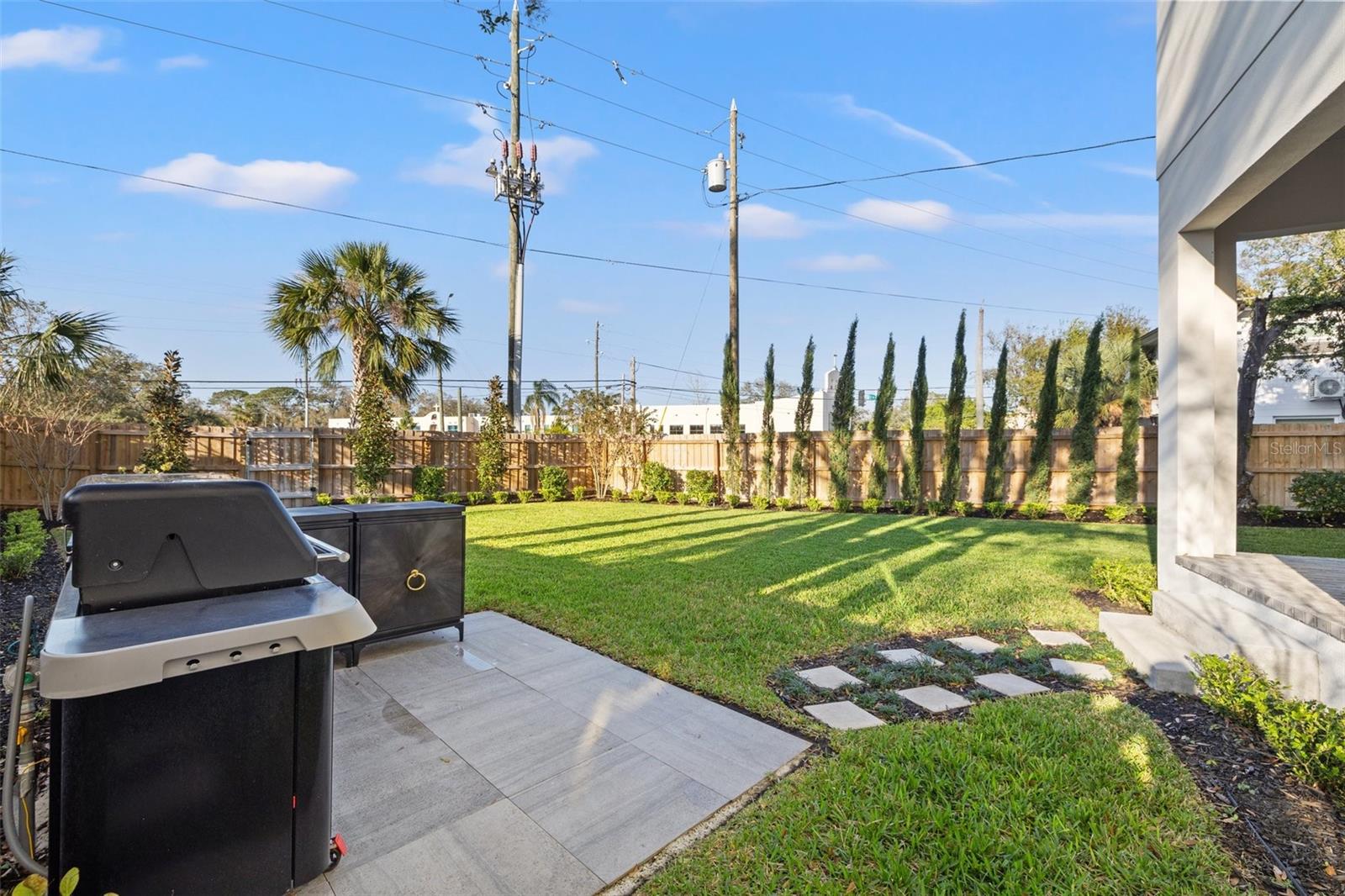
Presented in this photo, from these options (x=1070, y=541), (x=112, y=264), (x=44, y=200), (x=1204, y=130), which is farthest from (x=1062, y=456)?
(x=112, y=264)

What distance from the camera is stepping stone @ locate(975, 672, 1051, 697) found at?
2.95 metres

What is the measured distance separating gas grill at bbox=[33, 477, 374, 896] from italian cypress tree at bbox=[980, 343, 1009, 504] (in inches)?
445

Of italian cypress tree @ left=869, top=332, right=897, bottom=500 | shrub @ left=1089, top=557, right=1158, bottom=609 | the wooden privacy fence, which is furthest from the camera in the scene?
italian cypress tree @ left=869, top=332, right=897, bottom=500

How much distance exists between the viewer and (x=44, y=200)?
8688mm

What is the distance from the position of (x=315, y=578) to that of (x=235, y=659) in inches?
16.2

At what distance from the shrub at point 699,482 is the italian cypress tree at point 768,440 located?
115cm

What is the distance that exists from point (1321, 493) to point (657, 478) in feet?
35.1

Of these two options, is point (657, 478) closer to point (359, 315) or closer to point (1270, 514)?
point (359, 315)

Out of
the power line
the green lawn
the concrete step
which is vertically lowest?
the green lawn

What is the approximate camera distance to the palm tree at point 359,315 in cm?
1146

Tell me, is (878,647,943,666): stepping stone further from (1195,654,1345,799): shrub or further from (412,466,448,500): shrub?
(412,466,448,500): shrub

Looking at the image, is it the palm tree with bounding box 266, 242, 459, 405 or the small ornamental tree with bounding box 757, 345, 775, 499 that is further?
the small ornamental tree with bounding box 757, 345, 775, 499

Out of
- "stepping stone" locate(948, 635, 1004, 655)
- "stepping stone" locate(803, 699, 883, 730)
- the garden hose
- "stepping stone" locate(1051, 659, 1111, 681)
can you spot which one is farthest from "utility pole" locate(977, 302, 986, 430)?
the garden hose

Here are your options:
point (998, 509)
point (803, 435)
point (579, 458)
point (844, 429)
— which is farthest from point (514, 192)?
point (998, 509)
